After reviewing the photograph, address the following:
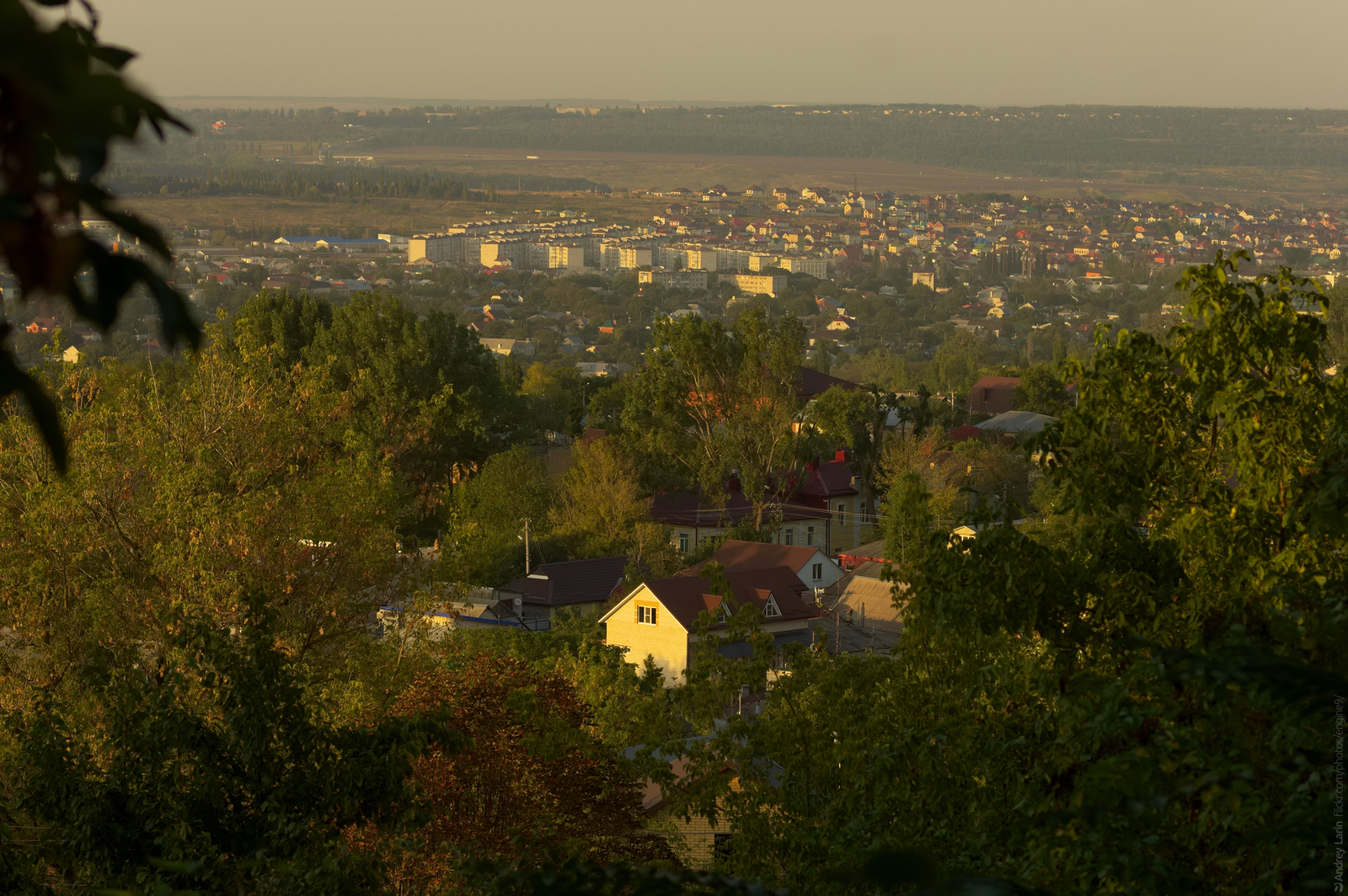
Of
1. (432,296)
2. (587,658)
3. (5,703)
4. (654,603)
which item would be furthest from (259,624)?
(432,296)

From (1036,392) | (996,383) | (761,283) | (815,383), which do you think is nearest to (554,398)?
(815,383)

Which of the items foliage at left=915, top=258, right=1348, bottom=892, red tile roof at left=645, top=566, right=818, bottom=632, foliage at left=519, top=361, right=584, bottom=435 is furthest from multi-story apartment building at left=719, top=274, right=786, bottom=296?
foliage at left=915, top=258, right=1348, bottom=892

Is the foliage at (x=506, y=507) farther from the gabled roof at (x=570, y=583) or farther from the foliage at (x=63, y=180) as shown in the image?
the foliage at (x=63, y=180)

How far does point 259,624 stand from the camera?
289 inches

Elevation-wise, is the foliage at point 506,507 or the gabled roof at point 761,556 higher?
the foliage at point 506,507

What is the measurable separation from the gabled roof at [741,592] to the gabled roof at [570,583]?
288 centimetres

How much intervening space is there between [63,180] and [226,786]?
6127 mm

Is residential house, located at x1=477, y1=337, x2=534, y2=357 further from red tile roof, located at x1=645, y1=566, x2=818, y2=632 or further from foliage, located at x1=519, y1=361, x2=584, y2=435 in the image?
red tile roof, located at x1=645, y1=566, x2=818, y2=632

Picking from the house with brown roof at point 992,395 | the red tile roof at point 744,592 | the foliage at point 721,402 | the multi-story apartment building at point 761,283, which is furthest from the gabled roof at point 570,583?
the multi-story apartment building at point 761,283

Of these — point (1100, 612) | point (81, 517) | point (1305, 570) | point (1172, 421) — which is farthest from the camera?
point (81, 517)

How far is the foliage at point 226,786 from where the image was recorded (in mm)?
6402

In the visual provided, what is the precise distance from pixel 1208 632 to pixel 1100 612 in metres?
0.46

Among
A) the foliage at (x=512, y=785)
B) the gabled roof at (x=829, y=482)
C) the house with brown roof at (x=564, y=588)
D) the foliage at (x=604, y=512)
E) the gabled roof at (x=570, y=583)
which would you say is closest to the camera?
the foliage at (x=512, y=785)

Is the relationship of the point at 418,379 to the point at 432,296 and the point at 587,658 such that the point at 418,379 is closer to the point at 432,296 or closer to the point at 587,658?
the point at 587,658
